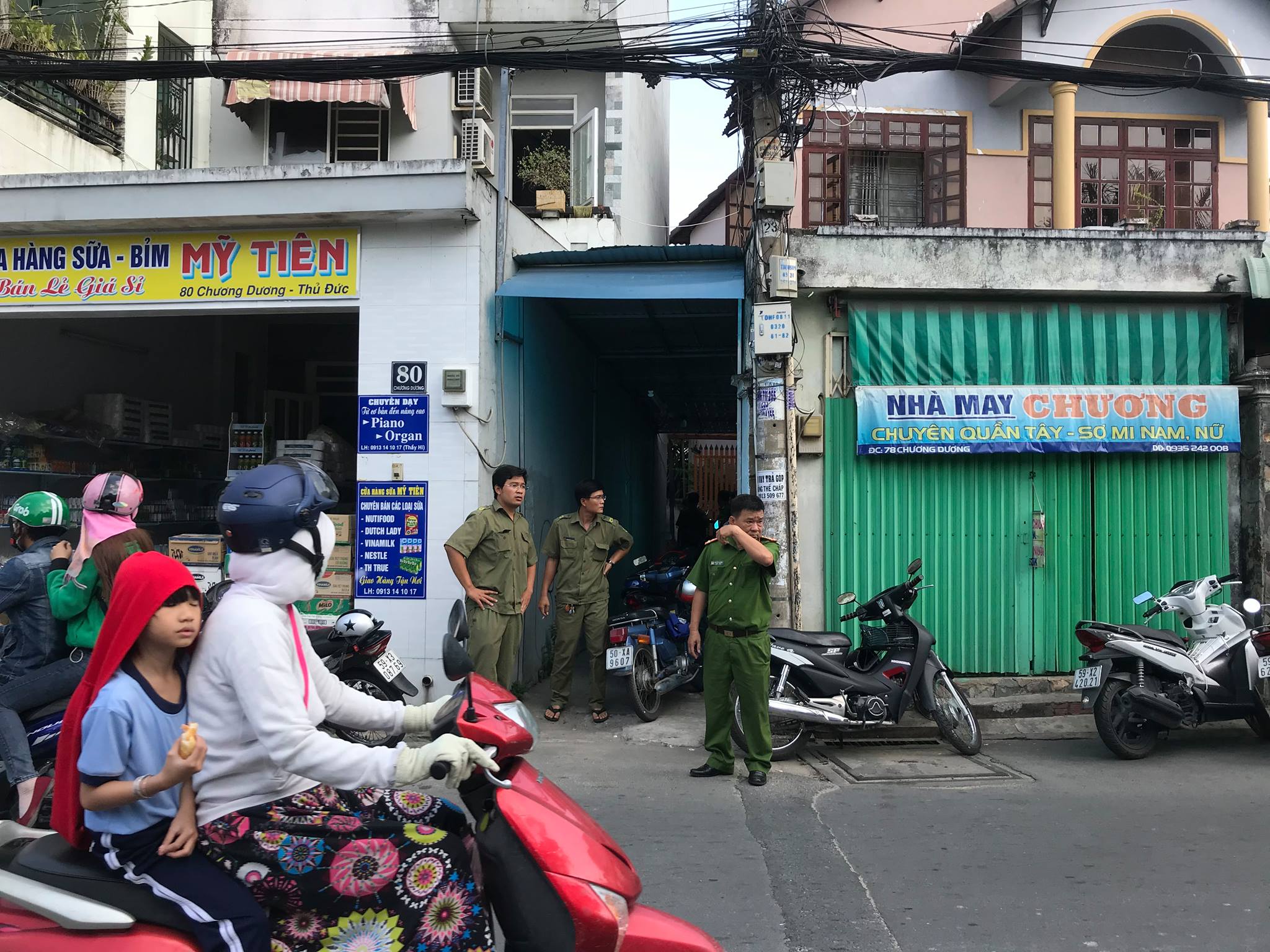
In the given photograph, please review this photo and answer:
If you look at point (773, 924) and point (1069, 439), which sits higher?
point (1069, 439)

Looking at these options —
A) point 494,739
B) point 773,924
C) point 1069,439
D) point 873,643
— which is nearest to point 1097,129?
point 1069,439

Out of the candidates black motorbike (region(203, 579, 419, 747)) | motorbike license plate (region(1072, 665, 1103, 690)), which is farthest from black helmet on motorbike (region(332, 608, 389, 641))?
motorbike license plate (region(1072, 665, 1103, 690))

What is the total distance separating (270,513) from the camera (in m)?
2.41

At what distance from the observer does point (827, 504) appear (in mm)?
8070

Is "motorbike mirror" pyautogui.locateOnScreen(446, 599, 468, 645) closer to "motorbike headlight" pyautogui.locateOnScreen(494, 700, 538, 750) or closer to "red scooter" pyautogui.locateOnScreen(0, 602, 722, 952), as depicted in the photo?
"red scooter" pyautogui.locateOnScreen(0, 602, 722, 952)

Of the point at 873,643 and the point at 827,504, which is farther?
the point at 827,504

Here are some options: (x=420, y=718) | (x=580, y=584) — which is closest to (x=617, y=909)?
(x=420, y=718)

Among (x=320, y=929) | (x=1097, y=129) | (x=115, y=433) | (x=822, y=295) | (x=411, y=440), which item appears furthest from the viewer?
(x=1097, y=129)

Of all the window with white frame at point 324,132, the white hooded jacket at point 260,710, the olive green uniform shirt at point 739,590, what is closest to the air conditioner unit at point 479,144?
the olive green uniform shirt at point 739,590

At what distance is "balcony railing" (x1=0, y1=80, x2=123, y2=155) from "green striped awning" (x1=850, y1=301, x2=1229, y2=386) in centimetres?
873

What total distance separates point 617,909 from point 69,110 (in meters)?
12.0

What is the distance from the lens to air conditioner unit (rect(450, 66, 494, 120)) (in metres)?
9.79

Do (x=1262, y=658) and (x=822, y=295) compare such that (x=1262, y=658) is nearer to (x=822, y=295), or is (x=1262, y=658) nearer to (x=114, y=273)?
(x=822, y=295)

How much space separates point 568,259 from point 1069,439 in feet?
14.6
